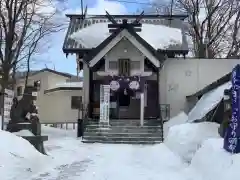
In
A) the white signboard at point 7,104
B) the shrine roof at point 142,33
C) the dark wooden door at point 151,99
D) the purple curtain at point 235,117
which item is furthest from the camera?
the shrine roof at point 142,33

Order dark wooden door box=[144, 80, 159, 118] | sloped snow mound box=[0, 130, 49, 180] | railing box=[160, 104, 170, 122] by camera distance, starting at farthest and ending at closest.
→ dark wooden door box=[144, 80, 159, 118] < railing box=[160, 104, 170, 122] < sloped snow mound box=[0, 130, 49, 180]

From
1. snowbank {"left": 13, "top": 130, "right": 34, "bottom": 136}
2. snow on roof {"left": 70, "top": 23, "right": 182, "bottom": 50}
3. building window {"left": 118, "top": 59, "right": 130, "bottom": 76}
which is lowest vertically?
snowbank {"left": 13, "top": 130, "right": 34, "bottom": 136}

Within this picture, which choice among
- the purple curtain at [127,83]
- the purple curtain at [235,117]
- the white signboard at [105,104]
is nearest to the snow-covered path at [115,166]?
the purple curtain at [235,117]

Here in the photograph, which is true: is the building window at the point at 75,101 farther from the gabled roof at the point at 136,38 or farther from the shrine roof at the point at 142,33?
the gabled roof at the point at 136,38

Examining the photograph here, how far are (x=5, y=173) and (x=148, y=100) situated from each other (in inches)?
719

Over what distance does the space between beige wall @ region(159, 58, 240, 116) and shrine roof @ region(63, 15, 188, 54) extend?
106 cm

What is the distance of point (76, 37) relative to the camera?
91.1 feet

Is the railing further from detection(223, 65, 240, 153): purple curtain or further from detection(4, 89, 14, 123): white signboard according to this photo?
detection(223, 65, 240, 153): purple curtain

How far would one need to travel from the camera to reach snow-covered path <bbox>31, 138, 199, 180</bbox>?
31.5 feet

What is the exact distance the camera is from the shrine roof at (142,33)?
87.7 ft

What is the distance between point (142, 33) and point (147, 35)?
42 cm

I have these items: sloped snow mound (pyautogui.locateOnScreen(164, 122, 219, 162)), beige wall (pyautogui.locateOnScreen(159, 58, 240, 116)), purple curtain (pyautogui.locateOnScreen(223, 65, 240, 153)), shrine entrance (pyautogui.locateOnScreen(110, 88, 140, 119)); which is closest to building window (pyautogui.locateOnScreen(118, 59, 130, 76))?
shrine entrance (pyautogui.locateOnScreen(110, 88, 140, 119))

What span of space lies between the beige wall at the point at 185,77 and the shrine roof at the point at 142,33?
3.46ft

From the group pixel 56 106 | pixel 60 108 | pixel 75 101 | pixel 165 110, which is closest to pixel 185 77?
pixel 165 110
